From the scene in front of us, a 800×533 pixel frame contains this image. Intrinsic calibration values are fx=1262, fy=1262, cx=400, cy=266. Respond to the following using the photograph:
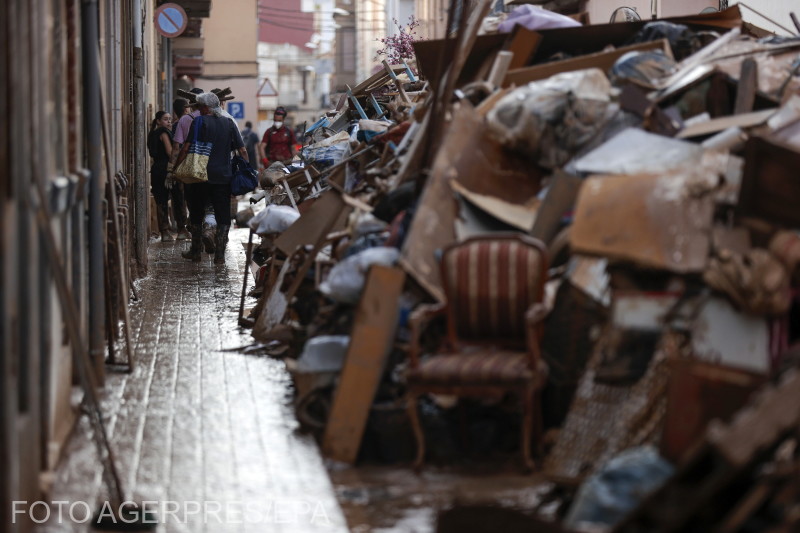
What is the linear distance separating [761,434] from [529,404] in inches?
75.7

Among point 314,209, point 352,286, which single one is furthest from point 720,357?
point 314,209

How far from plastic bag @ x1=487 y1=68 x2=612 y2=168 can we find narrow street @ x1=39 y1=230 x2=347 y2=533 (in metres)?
2.19

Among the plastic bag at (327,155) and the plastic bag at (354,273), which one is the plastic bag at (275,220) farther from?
the plastic bag at (354,273)

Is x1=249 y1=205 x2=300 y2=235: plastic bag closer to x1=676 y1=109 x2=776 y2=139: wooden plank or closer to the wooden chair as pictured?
x1=676 y1=109 x2=776 y2=139: wooden plank

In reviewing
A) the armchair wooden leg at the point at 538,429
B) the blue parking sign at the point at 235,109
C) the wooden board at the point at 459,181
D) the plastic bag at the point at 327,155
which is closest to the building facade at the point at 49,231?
the wooden board at the point at 459,181

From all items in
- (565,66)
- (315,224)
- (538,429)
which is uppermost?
(565,66)

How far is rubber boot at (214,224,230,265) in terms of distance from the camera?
1539 centimetres

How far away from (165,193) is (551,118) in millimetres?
11079

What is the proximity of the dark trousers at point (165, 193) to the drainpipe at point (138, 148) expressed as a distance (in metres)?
3.15

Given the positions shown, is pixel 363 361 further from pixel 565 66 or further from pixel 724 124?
pixel 565 66

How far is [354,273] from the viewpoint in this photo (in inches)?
282

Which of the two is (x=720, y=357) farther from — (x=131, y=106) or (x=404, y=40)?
(x=404, y=40)

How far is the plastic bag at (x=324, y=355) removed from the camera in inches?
277

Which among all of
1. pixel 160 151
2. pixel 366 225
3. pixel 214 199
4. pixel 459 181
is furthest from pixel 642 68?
pixel 160 151
